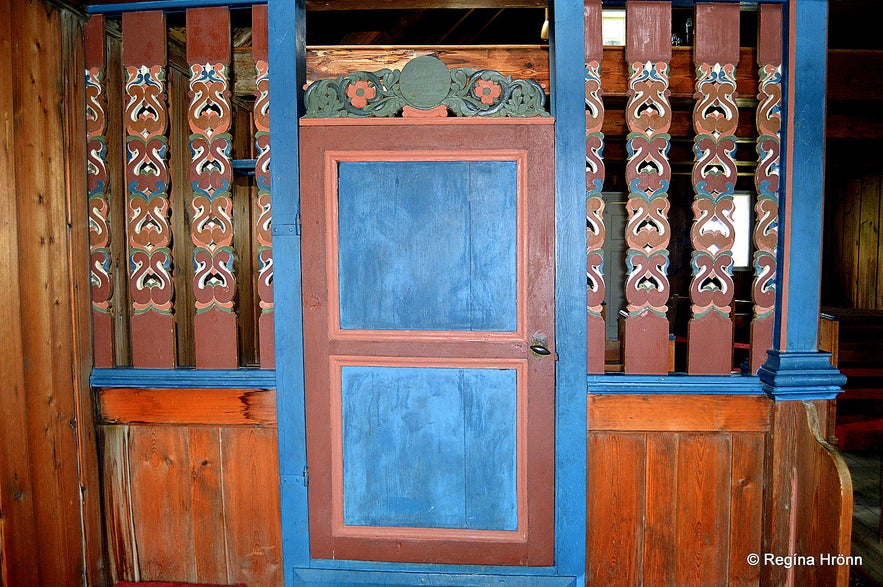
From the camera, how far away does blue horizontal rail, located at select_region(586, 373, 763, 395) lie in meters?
1.94

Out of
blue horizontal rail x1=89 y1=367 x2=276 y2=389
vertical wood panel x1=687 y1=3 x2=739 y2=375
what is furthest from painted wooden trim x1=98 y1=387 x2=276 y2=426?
vertical wood panel x1=687 y1=3 x2=739 y2=375

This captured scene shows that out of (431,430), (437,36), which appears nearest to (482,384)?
(431,430)

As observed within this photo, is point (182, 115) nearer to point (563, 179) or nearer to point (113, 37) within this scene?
point (113, 37)

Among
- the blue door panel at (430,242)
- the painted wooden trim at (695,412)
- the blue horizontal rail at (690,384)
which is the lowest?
the painted wooden trim at (695,412)

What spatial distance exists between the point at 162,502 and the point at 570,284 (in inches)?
73.6

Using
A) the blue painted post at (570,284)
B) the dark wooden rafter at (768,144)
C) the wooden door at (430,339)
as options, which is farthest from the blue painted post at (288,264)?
the dark wooden rafter at (768,144)

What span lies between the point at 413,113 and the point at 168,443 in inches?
65.0

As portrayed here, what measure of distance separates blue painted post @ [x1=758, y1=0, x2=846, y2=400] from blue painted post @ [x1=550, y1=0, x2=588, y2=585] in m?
0.73

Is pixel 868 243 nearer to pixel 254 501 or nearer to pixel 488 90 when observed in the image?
pixel 488 90

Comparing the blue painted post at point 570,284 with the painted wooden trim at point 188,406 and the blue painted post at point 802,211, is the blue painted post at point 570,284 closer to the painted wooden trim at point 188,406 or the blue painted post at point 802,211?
the blue painted post at point 802,211

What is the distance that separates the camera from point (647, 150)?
6.23 feet

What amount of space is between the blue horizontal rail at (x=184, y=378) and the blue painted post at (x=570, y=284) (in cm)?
115

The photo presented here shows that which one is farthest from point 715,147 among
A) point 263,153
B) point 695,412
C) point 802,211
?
point 263,153

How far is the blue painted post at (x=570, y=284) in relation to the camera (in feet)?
6.18
